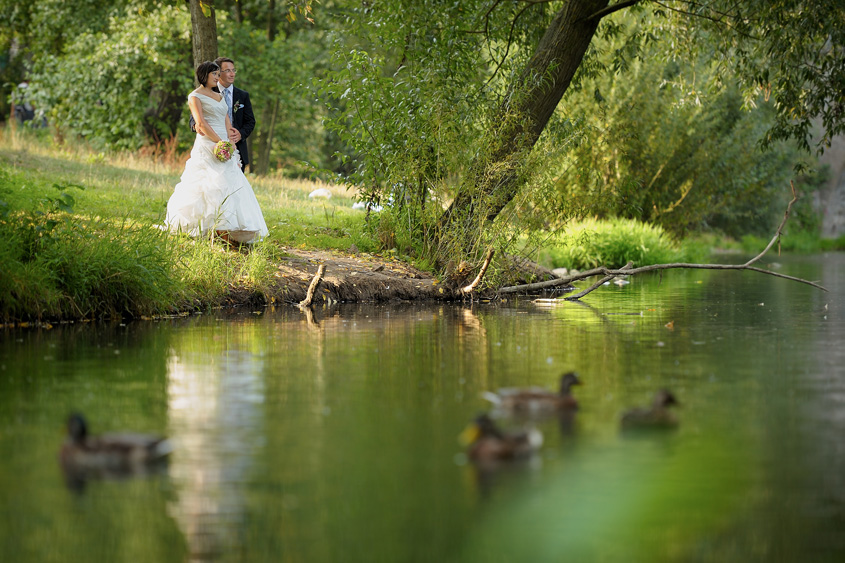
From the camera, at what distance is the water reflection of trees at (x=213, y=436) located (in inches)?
155

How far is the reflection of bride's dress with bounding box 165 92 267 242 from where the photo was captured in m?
13.3

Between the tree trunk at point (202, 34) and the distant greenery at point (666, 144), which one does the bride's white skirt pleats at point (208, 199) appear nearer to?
the tree trunk at point (202, 34)

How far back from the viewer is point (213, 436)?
17.3ft

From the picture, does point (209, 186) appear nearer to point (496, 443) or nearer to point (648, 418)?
point (648, 418)

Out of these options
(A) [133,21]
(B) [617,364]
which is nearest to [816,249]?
(A) [133,21]

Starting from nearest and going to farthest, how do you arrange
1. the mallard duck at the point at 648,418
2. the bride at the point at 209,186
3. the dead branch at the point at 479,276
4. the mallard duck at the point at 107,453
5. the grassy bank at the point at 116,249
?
the mallard duck at the point at 107,453, the mallard duck at the point at 648,418, the grassy bank at the point at 116,249, the bride at the point at 209,186, the dead branch at the point at 479,276

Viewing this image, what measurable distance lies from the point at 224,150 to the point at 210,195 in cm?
59

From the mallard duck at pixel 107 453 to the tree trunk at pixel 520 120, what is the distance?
9879 mm

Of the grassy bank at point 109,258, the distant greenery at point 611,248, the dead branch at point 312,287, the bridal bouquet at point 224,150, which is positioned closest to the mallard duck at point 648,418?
the grassy bank at point 109,258

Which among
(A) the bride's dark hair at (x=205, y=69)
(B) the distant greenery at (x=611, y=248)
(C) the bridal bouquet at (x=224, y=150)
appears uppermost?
(A) the bride's dark hair at (x=205, y=69)

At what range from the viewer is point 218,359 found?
7.96 meters

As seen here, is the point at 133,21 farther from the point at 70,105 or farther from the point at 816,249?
the point at 816,249

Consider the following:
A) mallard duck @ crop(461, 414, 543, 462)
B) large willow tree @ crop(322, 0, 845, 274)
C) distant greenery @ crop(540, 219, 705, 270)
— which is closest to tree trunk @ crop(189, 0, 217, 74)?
large willow tree @ crop(322, 0, 845, 274)

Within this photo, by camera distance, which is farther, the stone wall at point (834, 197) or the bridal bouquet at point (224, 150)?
the stone wall at point (834, 197)
